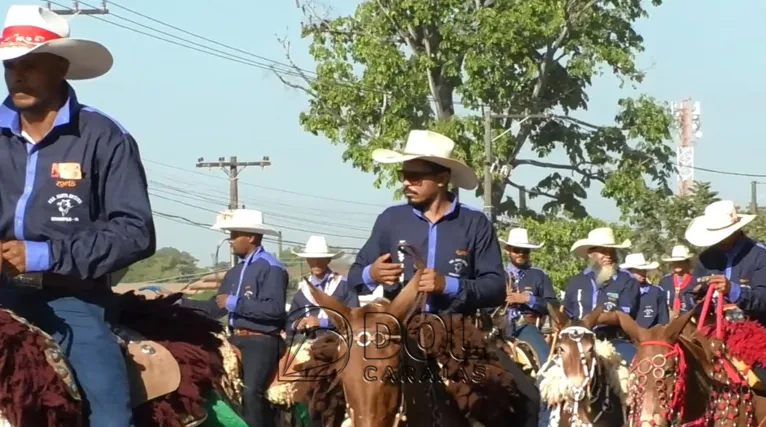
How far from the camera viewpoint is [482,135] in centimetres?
3309

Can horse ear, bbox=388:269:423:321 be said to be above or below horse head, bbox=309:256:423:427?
above

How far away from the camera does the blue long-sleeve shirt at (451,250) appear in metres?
7.88

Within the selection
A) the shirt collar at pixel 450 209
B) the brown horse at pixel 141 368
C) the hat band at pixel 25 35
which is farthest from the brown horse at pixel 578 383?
the hat band at pixel 25 35

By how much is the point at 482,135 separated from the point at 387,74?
2.91 m

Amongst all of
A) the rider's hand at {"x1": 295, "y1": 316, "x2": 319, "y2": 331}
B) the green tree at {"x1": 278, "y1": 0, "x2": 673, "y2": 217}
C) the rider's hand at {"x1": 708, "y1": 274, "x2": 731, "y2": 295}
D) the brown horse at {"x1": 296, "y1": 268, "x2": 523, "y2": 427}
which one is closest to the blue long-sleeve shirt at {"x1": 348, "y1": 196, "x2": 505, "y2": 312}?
the brown horse at {"x1": 296, "y1": 268, "x2": 523, "y2": 427}

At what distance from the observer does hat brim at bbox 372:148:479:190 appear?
7891 millimetres

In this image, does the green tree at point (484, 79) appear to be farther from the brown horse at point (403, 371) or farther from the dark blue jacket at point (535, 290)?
the brown horse at point (403, 371)

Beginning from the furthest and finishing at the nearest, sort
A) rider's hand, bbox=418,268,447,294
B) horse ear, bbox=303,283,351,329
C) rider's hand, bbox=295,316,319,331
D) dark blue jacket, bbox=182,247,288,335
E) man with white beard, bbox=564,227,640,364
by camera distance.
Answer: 1. man with white beard, bbox=564,227,640,364
2. dark blue jacket, bbox=182,247,288,335
3. rider's hand, bbox=295,316,319,331
4. rider's hand, bbox=418,268,447,294
5. horse ear, bbox=303,283,351,329

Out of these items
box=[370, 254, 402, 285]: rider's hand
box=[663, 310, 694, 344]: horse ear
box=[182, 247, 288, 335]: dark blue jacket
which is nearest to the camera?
box=[370, 254, 402, 285]: rider's hand

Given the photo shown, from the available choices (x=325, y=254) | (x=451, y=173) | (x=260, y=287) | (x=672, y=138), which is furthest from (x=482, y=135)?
(x=451, y=173)

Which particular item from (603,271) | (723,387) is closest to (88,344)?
(723,387)

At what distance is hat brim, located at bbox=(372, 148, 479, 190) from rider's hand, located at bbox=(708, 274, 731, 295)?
2.27 m

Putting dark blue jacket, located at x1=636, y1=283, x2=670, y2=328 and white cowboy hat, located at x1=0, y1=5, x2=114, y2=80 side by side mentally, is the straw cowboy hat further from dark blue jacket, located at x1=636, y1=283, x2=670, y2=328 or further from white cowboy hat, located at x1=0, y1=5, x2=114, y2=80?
dark blue jacket, located at x1=636, y1=283, x2=670, y2=328

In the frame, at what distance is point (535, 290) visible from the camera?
625 inches
